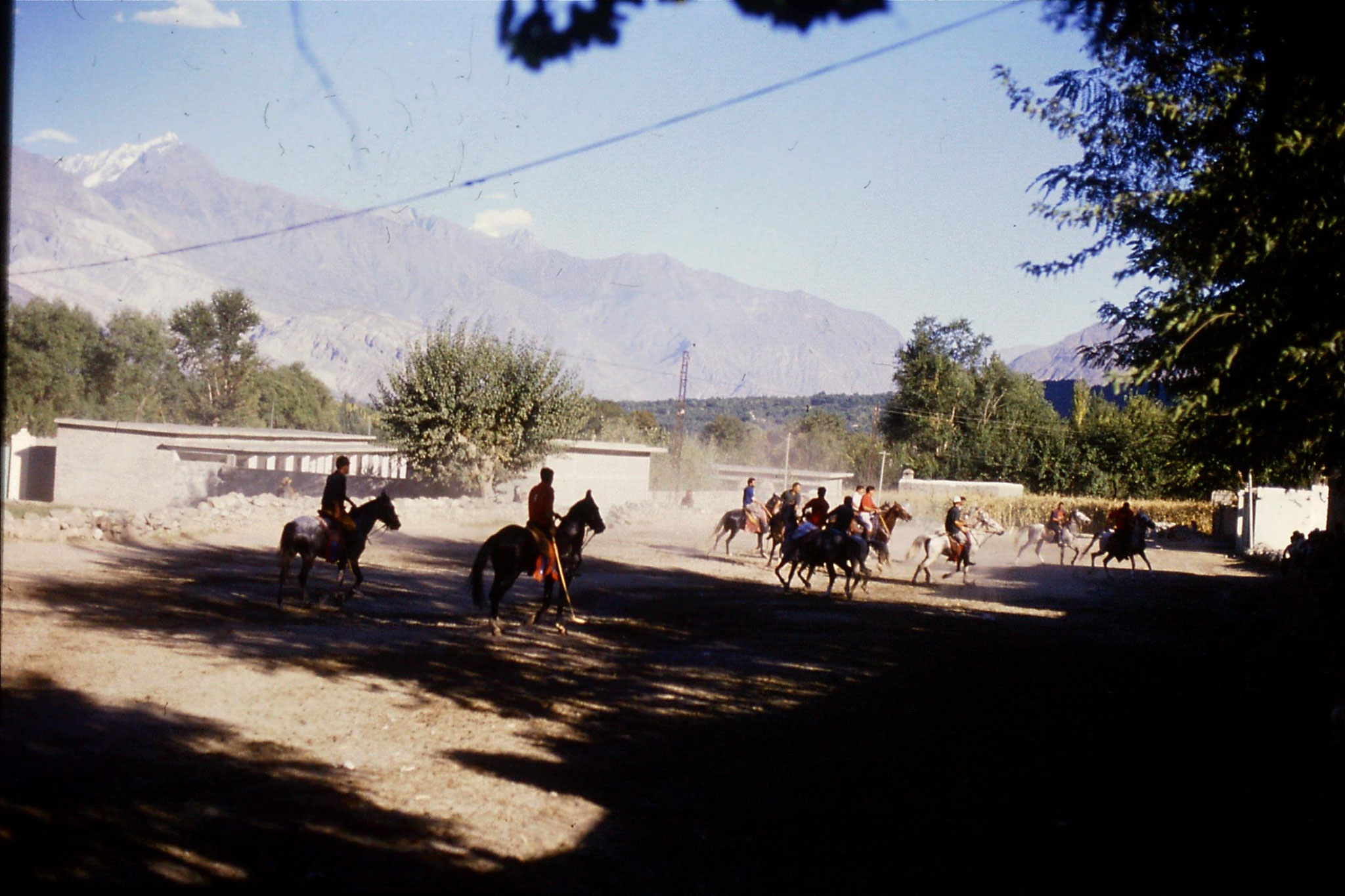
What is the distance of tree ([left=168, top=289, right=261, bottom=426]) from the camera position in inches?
3155

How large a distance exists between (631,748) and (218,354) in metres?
83.2

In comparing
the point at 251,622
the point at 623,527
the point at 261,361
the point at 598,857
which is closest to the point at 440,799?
the point at 598,857

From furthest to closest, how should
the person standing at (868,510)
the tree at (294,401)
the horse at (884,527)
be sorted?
the tree at (294,401) < the horse at (884,527) < the person standing at (868,510)

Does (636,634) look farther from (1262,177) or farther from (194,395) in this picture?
(194,395)

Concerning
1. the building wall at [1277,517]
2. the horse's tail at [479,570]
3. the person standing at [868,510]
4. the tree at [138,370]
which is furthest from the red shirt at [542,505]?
the tree at [138,370]

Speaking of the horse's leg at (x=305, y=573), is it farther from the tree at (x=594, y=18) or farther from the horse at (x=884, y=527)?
the horse at (x=884, y=527)

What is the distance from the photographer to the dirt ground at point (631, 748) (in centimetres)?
552

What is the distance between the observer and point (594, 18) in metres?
3.99

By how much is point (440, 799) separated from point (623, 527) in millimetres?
31129

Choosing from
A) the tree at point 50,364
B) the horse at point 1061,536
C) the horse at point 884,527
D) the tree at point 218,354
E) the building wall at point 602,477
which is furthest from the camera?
the tree at point 218,354

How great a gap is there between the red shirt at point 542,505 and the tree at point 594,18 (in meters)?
9.10

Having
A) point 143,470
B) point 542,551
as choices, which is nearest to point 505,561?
point 542,551

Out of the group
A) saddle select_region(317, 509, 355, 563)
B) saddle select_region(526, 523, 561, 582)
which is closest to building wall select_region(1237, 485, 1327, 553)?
saddle select_region(526, 523, 561, 582)

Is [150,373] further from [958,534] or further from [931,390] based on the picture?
[958,534]
